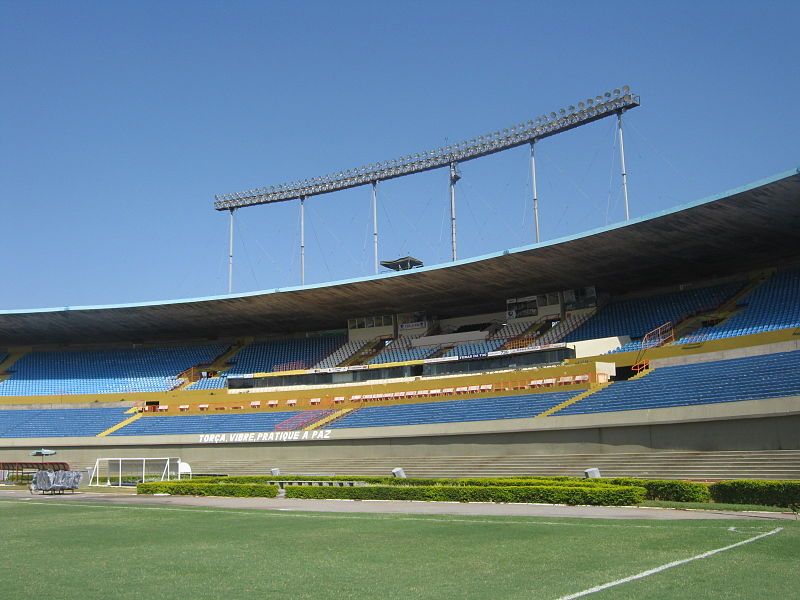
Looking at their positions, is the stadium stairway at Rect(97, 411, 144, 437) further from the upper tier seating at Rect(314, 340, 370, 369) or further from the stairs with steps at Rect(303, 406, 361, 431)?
the stairs with steps at Rect(303, 406, 361, 431)

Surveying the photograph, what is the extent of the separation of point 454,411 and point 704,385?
1211 centimetres

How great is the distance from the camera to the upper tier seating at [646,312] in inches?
1674

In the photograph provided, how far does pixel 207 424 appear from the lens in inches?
1826

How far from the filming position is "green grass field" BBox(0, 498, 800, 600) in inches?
370

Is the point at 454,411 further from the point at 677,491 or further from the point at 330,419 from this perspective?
the point at 677,491

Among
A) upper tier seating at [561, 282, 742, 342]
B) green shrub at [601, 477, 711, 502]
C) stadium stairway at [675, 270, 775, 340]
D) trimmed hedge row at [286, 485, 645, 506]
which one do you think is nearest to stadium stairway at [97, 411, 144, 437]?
trimmed hedge row at [286, 485, 645, 506]

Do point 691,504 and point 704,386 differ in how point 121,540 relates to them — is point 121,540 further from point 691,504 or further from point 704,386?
point 704,386

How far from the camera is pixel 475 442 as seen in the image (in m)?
35.1

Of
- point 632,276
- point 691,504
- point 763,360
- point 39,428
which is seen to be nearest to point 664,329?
point 632,276

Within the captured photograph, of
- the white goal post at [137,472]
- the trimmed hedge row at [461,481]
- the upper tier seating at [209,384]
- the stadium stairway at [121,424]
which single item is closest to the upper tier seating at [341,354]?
the upper tier seating at [209,384]

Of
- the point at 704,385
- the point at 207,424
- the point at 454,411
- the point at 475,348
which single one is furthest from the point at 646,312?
the point at 207,424

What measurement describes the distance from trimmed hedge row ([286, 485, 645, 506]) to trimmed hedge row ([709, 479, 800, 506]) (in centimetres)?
205

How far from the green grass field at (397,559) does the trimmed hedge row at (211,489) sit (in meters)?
11.2

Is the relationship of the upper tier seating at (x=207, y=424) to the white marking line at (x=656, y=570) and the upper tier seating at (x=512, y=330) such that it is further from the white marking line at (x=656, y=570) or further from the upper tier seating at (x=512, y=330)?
the white marking line at (x=656, y=570)
